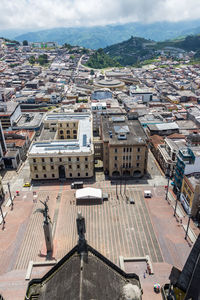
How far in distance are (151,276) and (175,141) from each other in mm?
62254

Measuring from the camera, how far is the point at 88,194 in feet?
252

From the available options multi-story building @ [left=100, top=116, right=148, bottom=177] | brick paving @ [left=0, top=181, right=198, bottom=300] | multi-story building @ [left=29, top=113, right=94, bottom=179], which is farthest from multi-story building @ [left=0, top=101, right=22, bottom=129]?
multi-story building @ [left=100, top=116, right=148, bottom=177]

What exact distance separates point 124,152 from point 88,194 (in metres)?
23.1

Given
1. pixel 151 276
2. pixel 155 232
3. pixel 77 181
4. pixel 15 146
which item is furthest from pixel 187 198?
pixel 15 146

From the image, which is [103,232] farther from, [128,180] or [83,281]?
[83,281]

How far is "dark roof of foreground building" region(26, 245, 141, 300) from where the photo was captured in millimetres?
24177

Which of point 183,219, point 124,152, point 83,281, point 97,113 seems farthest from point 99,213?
point 97,113

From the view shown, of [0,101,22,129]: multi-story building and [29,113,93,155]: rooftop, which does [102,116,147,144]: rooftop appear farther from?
[0,101,22,129]: multi-story building

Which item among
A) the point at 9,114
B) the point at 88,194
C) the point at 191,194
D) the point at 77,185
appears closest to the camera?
the point at 191,194

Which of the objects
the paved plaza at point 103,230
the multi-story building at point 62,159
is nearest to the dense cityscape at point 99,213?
the paved plaza at point 103,230

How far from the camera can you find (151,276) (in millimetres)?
50844

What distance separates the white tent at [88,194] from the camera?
76312 millimetres

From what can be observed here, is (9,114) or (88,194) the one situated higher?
(9,114)

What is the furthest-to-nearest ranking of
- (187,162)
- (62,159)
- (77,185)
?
1. (62,159)
2. (77,185)
3. (187,162)
